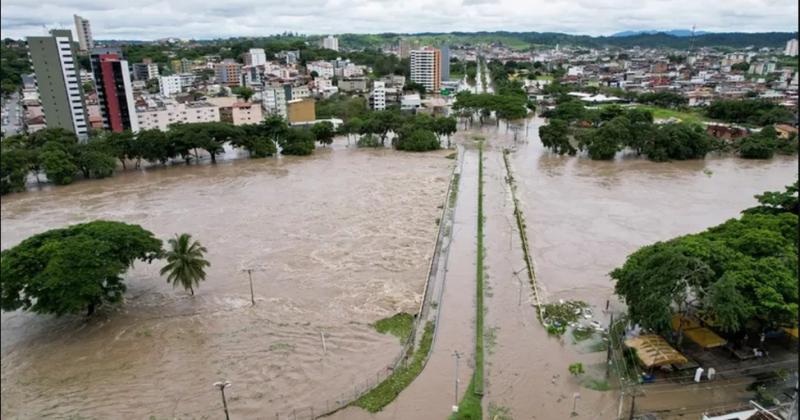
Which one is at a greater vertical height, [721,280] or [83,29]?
[83,29]

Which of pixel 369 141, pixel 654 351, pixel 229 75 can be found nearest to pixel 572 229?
pixel 654 351

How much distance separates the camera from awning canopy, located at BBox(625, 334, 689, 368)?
1028cm

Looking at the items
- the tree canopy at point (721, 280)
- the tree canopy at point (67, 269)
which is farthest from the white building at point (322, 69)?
the tree canopy at point (721, 280)

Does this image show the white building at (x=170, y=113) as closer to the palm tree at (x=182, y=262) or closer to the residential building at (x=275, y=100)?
the residential building at (x=275, y=100)

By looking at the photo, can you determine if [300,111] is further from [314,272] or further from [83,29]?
[314,272]

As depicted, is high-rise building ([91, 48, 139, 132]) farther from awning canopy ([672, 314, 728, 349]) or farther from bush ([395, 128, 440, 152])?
awning canopy ([672, 314, 728, 349])

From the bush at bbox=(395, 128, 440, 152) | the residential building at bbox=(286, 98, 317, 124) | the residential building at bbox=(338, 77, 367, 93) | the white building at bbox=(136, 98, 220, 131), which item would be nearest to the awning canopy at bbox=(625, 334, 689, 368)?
the bush at bbox=(395, 128, 440, 152)

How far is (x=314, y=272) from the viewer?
16.0 m

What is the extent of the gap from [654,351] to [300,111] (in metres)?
35.7

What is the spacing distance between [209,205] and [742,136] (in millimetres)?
35363

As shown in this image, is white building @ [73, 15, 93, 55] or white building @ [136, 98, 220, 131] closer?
white building @ [73, 15, 93, 55]

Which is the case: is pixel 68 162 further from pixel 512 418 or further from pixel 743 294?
pixel 743 294

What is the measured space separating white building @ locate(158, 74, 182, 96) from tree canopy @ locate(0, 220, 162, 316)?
4946 cm

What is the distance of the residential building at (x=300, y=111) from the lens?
1628 inches
